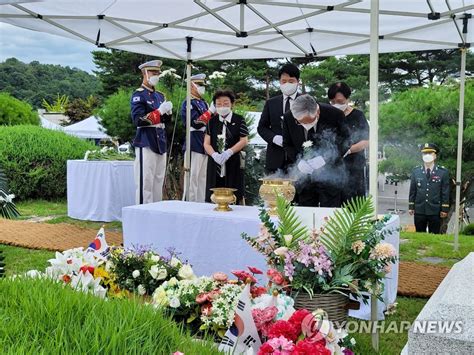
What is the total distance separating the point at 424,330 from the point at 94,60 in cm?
2669

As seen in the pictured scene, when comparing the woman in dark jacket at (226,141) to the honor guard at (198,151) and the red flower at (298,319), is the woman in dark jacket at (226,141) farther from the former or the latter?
the red flower at (298,319)

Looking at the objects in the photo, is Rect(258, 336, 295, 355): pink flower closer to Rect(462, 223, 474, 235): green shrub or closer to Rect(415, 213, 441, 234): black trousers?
Rect(415, 213, 441, 234): black trousers

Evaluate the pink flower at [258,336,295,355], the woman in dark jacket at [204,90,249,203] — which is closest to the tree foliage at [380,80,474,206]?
the woman in dark jacket at [204,90,249,203]

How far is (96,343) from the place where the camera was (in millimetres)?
1228

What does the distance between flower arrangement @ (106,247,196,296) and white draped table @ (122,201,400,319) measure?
687 mm

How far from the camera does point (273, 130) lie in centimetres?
573

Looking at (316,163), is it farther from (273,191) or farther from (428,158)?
(428,158)

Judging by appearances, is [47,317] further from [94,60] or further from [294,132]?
[94,60]

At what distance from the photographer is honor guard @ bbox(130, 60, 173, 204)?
650 cm

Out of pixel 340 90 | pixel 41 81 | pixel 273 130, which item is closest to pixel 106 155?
pixel 273 130

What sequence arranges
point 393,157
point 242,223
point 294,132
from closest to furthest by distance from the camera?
1. point 242,223
2. point 294,132
3. point 393,157

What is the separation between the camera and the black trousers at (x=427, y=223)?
8.15 meters

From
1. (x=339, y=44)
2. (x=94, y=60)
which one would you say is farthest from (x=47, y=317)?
(x=94, y=60)

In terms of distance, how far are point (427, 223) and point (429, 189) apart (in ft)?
2.67
